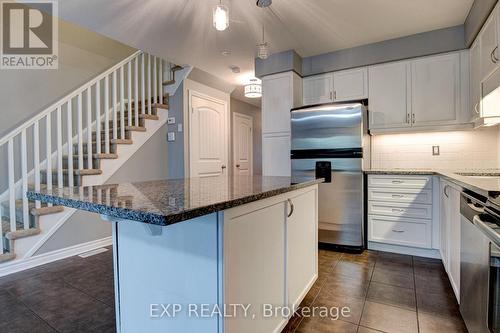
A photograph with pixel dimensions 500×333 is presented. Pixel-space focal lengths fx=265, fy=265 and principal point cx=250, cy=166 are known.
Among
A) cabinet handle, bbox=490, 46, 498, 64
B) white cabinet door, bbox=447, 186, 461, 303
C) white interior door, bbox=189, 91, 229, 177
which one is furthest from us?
white interior door, bbox=189, 91, 229, 177

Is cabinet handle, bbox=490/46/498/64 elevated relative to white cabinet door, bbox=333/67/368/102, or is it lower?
lower

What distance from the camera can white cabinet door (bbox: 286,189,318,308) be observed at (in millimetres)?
1556

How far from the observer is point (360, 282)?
218 cm

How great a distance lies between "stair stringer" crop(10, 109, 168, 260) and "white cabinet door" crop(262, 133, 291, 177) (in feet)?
5.47

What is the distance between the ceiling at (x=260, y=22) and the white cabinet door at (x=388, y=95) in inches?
14.8

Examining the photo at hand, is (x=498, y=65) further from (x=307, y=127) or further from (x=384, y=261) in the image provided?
(x=384, y=261)

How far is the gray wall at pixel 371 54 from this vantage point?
2.84 m

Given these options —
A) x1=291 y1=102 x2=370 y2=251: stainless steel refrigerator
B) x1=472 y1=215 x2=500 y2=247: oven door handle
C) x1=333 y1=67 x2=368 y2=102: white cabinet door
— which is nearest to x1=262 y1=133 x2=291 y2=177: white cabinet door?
x1=291 y1=102 x2=370 y2=251: stainless steel refrigerator

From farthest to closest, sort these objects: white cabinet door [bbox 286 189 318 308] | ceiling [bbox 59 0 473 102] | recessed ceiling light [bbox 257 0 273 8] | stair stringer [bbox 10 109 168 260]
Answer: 1. stair stringer [bbox 10 109 168 260]
2. ceiling [bbox 59 0 473 102]
3. recessed ceiling light [bbox 257 0 273 8]
4. white cabinet door [bbox 286 189 318 308]

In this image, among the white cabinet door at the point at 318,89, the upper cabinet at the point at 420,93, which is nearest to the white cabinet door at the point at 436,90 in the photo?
the upper cabinet at the point at 420,93

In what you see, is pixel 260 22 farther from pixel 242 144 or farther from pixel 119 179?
pixel 242 144

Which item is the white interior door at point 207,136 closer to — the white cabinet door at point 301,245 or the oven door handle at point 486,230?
the white cabinet door at point 301,245

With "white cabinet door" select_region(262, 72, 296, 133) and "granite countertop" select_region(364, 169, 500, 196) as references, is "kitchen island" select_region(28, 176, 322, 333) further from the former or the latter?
"white cabinet door" select_region(262, 72, 296, 133)

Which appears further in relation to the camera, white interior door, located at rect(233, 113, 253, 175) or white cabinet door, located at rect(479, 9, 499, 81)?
white interior door, located at rect(233, 113, 253, 175)
